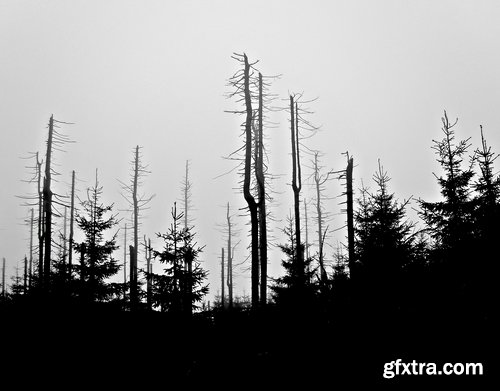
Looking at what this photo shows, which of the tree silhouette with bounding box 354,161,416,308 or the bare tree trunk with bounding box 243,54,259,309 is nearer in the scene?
the tree silhouette with bounding box 354,161,416,308

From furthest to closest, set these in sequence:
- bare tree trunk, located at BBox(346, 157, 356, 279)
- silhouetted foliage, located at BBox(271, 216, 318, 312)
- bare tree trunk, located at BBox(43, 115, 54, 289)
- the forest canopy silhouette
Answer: bare tree trunk, located at BBox(43, 115, 54, 289) → bare tree trunk, located at BBox(346, 157, 356, 279) → silhouetted foliage, located at BBox(271, 216, 318, 312) → the forest canopy silhouette

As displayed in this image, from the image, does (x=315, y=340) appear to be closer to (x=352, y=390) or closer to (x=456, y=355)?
(x=352, y=390)

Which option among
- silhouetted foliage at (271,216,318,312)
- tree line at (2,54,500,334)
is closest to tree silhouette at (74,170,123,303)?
tree line at (2,54,500,334)

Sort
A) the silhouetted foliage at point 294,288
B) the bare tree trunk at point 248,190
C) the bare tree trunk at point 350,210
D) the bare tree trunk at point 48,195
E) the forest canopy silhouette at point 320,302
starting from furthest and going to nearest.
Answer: the bare tree trunk at point 48,195 → the bare tree trunk at point 350,210 → the bare tree trunk at point 248,190 → the silhouetted foliage at point 294,288 → the forest canopy silhouette at point 320,302

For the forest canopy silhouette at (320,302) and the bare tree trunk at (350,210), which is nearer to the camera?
the forest canopy silhouette at (320,302)

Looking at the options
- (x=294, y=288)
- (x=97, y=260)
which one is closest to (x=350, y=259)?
(x=294, y=288)

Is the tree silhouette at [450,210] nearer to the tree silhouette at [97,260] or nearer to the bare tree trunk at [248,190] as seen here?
the bare tree trunk at [248,190]

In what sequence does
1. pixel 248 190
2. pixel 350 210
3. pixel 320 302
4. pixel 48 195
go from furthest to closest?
pixel 48 195 < pixel 350 210 < pixel 248 190 < pixel 320 302

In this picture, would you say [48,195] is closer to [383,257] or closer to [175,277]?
[175,277]

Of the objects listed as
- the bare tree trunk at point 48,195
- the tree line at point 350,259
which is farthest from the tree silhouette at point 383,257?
the bare tree trunk at point 48,195

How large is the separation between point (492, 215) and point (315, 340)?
297 inches

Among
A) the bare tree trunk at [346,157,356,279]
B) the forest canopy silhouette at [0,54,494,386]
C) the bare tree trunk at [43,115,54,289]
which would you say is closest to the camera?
the forest canopy silhouette at [0,54,494,386]

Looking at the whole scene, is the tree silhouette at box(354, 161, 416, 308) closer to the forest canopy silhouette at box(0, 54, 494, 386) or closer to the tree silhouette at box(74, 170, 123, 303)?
the forest canopy silhouette at box(0, 54, 494, 386)

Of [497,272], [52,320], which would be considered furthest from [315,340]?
[52,320]
